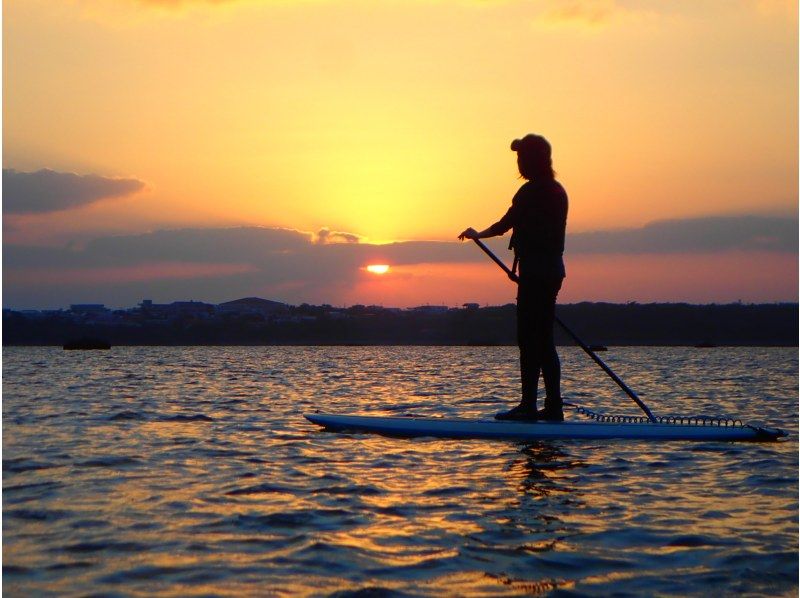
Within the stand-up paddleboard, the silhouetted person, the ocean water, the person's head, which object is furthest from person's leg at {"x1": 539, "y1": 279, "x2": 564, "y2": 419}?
the person's head

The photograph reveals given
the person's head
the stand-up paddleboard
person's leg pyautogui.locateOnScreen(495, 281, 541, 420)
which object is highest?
the person's head

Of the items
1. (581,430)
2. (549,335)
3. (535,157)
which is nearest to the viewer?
(549,335)

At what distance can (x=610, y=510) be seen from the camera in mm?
6738

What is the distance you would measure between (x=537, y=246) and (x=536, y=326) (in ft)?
2.78

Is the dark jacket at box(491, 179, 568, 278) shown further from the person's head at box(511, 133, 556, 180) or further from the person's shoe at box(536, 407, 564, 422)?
the person's shoe at box(536, 407, 564, 422)

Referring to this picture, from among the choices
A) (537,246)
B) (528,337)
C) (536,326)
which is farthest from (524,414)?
(537,246)

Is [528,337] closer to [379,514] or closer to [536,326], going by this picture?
[536,326]

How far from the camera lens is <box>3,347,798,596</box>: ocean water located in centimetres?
497

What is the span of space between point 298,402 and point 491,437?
6.73 meters

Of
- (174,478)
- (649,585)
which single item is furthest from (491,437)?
(649,585)

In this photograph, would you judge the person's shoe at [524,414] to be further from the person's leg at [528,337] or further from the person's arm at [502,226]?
the person's arm at [502,226]

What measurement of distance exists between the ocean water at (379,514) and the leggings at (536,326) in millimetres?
802

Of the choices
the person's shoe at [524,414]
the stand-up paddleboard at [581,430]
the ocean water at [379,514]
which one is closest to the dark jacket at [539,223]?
the person's shoe at [524,414]

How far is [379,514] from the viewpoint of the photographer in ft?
21.3
